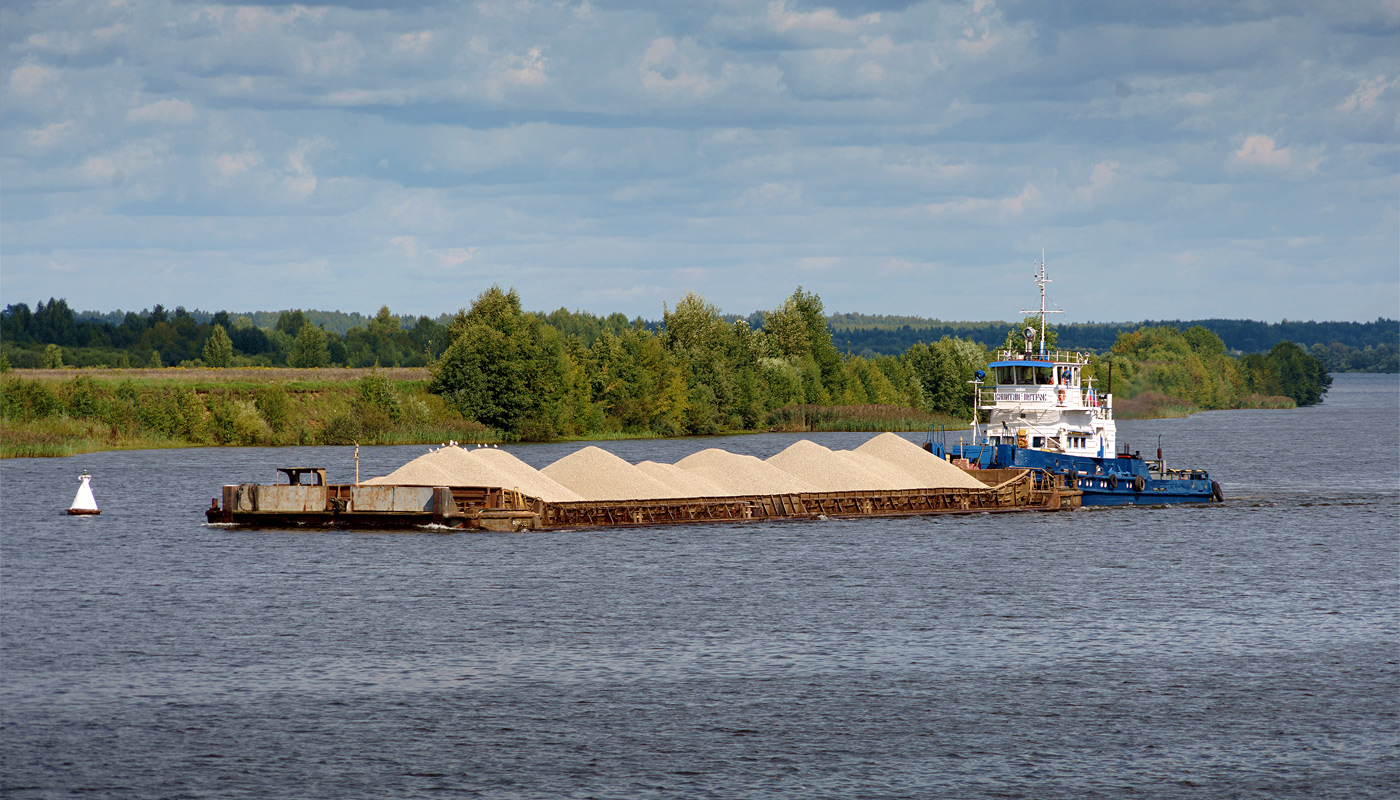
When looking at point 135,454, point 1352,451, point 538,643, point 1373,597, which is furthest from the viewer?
point 1352,451

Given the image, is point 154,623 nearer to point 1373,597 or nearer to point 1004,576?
point 1004,576

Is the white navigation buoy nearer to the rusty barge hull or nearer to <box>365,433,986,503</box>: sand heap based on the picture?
the rusty barge hull

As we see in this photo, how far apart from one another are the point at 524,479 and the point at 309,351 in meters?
152

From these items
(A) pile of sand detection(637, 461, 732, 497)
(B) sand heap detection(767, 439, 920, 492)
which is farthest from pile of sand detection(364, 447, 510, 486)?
(B) sand heap detection(767, 439, 920, 492)

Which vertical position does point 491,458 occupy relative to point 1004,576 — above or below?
above

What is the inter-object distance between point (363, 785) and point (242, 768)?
2.14 m

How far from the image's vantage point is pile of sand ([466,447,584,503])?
49.9 metres

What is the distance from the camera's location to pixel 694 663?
27.9m

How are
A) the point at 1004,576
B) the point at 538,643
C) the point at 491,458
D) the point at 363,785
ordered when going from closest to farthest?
the point at 363,785
the point at 538,643
the point at 1004,576
the point at 491,458

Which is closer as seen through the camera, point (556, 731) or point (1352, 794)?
point (1352, 794)

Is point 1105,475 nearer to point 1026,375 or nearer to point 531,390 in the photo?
point 1026,375

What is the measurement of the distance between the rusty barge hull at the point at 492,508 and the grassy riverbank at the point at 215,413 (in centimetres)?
4779

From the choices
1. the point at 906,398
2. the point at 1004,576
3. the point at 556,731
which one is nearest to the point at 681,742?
the point at 556,731

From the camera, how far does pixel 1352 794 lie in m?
19.9
